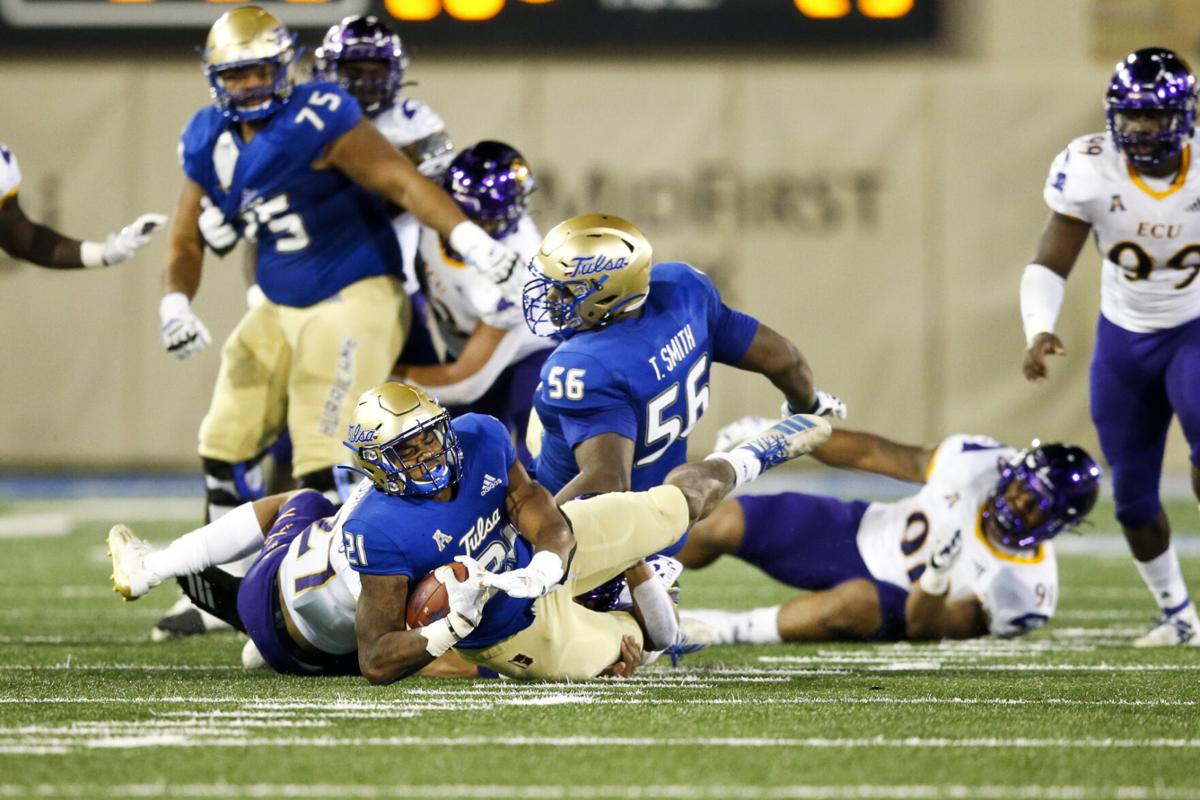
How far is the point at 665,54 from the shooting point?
10.6m

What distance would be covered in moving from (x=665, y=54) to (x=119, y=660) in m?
6.69

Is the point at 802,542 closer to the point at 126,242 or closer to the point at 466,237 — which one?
the point at 466,237

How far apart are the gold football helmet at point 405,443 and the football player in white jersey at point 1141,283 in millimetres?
1819

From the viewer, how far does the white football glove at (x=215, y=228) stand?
532cm

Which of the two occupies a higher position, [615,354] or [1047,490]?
[615,354]

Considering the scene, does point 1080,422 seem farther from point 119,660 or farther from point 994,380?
point 119,660

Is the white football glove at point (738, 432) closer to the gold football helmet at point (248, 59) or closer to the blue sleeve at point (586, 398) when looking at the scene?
the blue sleeve at point (586, 398)

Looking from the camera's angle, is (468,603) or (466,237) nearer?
(468,603)

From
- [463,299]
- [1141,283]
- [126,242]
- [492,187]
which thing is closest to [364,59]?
[492,187]

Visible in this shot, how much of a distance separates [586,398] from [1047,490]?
1542 mm

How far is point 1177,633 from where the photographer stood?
5105mm

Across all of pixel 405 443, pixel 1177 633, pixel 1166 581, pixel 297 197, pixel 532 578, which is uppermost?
pixel 297 197

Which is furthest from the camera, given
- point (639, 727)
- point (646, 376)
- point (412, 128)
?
point (412, 128)

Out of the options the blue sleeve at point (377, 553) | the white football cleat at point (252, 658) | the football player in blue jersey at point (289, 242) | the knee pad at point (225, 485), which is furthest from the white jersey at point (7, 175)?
the blue sleeve at point (377, 553)
